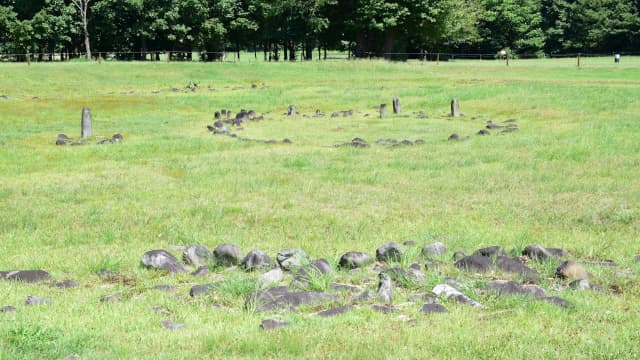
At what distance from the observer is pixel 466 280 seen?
8.53 m

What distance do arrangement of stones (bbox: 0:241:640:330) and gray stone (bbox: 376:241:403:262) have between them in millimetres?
14

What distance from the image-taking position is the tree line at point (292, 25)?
3386 inches

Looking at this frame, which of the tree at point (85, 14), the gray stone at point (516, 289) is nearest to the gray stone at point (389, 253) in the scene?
the gray stone at point (516, 289)

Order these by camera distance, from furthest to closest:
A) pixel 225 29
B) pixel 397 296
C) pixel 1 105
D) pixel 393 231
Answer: pixel 225 29 < pixel 1 105 < pixel 393 231 < pixel 397 296

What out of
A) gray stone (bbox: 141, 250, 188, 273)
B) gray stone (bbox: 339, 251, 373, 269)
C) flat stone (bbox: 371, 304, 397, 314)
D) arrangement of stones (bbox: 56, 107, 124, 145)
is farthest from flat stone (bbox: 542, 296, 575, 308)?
arrangement of stones (bbox: 56, 107, 124, 145)

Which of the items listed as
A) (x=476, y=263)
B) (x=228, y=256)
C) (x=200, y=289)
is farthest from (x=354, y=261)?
(x=200, y=289)

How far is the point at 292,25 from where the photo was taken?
91.3 metres

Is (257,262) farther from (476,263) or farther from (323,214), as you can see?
(323,214)

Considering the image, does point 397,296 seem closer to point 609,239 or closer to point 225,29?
point 609,239

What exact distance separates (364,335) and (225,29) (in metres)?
95.3

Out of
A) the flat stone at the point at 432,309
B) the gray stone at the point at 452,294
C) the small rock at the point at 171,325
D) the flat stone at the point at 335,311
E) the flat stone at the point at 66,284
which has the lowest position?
the flat stone at the point at 66,284

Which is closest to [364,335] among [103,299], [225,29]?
[103,299]

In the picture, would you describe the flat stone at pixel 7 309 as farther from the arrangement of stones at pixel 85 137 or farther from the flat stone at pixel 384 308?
the arrangement of stones at pixel 85 137

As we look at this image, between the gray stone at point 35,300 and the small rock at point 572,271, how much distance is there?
6.41 m
